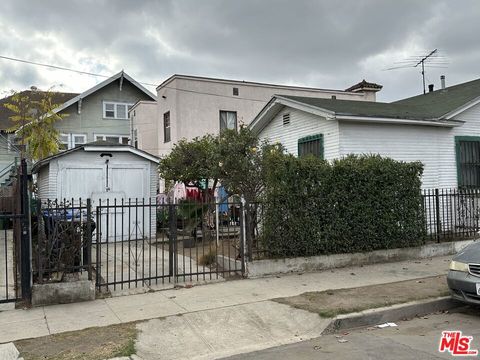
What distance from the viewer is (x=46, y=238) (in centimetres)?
721

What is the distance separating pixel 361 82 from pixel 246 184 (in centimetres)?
1955

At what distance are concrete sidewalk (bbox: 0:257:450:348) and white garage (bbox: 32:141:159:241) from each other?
7.20m

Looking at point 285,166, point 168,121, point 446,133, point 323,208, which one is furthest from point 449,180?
point 168,121

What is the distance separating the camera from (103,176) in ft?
49.1

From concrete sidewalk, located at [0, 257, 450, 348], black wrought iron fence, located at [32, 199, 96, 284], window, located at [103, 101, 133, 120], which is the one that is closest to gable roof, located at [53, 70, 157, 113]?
window, located at [103, 101, 133, 120]

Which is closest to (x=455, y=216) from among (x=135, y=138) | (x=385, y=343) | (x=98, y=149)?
(x=385, y=343)

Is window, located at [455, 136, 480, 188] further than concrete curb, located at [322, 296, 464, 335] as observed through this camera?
Yes

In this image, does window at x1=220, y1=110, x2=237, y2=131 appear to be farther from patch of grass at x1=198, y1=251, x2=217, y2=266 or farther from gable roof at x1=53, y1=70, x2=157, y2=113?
patch of grass at x1=198, y1=251, x2=217, y2=266

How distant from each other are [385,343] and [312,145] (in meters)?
8.10

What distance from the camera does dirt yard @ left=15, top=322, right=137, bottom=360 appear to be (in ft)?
15.9

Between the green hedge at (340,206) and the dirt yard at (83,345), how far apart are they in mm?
4129

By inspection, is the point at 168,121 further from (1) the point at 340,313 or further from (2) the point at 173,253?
(1) the point at 340,313

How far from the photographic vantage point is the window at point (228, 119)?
23.5m

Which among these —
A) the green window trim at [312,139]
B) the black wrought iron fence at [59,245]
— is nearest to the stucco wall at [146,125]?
the green window trim at [312,139]
